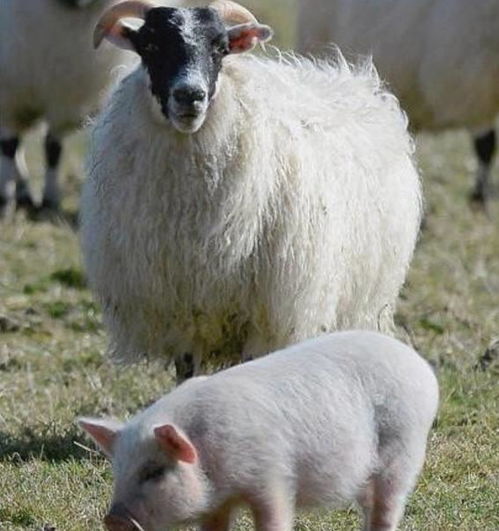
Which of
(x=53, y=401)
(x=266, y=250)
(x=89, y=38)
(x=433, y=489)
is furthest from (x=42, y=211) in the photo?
(x=433, y=489)

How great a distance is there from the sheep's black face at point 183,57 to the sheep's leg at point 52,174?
240 inches

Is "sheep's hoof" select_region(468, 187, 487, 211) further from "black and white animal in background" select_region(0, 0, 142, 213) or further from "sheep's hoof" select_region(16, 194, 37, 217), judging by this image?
"sheep's hoof" select_region(16, 194, 37, 217)

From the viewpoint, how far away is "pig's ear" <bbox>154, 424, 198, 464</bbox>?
4363 mm

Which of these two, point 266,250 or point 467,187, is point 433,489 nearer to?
point 266,250

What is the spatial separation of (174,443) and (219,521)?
16.9 inches

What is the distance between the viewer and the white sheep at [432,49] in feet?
36.4

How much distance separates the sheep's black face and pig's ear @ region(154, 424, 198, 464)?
206cm

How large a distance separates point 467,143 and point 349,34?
6.44m

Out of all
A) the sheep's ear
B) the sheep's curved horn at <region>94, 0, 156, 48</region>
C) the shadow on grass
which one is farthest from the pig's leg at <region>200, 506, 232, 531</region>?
the sheep's curved horn at <region>94, 0, 156, 48</region>

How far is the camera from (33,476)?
19.1ft

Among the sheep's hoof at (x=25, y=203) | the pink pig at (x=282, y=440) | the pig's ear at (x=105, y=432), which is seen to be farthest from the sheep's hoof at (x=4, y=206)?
the pig's ear at (x=105, y=432)

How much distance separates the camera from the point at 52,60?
11875 millimetres

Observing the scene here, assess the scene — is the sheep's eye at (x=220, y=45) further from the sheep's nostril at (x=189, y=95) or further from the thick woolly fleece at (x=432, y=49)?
the thick woolly fleece at (x=432, y=49)

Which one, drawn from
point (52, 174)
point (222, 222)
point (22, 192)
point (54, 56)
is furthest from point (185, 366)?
point (22, 192)
